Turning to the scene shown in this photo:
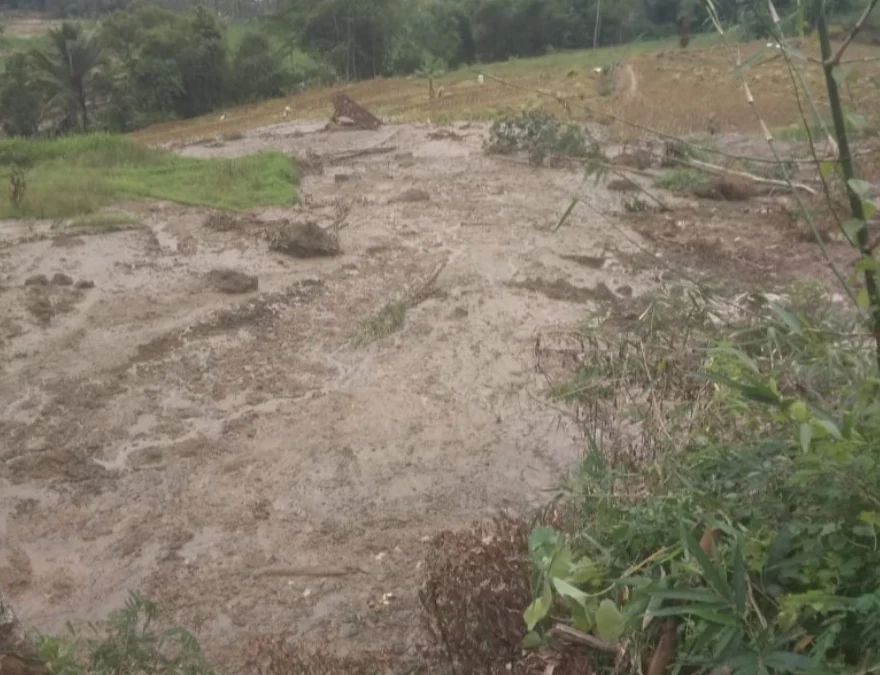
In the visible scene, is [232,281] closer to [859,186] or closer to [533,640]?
[533,640]

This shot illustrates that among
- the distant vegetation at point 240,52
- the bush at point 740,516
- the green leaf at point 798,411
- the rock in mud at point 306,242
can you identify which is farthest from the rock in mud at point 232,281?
the distant vegetation at point 240,52

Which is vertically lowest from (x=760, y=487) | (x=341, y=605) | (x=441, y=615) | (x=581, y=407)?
(x=341, y=605)

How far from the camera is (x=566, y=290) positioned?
8898 mm

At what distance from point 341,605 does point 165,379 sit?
10.5ft

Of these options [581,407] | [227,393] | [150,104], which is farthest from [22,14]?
[581,407]

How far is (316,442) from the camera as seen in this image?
21.0 ft

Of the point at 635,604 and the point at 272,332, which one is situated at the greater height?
the point at 635,604

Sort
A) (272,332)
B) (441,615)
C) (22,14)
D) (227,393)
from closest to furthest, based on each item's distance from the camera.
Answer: (441,615)
(227,393)
(272,332)
(22,14)

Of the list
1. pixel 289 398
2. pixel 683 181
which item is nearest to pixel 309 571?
pixel 289 398

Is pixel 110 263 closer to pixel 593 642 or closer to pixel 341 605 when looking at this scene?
pixel 341 605

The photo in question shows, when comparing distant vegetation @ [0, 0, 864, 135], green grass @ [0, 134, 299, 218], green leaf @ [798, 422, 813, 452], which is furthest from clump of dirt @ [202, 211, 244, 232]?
distant vegetation @ [0, 0, 864, 135]

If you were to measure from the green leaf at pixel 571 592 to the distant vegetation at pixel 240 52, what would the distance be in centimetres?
2094

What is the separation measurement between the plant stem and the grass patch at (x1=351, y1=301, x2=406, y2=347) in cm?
609

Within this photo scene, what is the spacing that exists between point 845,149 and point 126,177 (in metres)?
13.4
